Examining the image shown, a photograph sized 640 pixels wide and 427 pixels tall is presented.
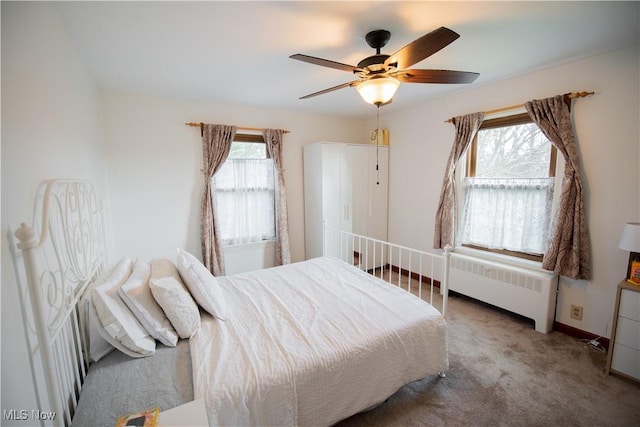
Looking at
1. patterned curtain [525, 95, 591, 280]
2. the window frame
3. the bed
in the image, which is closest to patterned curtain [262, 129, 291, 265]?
the window frame

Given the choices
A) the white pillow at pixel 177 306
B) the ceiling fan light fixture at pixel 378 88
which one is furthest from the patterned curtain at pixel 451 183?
the white pillow at pixel 177 306

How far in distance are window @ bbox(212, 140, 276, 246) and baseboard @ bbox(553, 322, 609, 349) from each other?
10.6 ft

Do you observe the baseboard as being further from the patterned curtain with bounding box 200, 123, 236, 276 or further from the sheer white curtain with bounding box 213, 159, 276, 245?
the patterned curtain with bounding box 200, 123, 236, 276

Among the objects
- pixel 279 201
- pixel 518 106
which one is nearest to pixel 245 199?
pixel 279 201

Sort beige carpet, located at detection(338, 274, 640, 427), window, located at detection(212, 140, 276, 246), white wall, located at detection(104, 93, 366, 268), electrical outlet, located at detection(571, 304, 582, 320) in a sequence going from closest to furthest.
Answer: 1. beige carpet, located at detection(338, 274, 640, 427)
2. electrical outlet, located at detection(571, 304, 582, 320)
3. white wall, located at detection(104, 93, 366, 268)
4. window, located at detection(212, 140, 276, 246)

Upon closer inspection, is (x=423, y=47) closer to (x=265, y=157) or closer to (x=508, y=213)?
(x=508, y=213)

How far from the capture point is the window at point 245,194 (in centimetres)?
340

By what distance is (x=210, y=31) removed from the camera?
5.56ft

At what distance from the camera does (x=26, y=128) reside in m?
1.05

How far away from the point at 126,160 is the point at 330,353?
2.92 m

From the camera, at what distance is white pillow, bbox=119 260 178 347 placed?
1394 millimetres

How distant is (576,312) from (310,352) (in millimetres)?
2512

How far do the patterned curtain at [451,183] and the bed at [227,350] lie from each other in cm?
138

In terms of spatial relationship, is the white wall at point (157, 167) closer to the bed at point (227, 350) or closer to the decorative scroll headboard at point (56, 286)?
the bed at point (227, 350)
